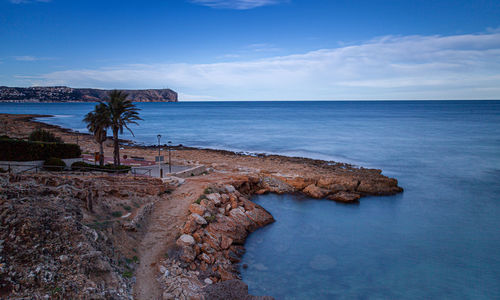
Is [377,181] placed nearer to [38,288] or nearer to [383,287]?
[383,287]

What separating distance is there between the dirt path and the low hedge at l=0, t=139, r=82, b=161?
37.1 feet

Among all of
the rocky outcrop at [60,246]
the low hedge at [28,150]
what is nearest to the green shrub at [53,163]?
the low hedge at [28,150]

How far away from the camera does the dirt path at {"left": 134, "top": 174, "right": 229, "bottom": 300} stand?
1252 centimetres

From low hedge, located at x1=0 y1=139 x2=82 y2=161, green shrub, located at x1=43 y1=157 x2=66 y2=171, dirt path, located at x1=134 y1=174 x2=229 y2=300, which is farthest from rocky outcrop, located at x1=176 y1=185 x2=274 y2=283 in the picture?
low hedge, located at x1=0 y1=139 x2=82 y2=161

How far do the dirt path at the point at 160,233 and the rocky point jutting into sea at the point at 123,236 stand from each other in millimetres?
44

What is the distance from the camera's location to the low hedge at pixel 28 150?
23.5 m

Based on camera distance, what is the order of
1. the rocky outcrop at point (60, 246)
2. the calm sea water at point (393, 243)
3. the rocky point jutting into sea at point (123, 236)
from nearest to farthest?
the rocky outcrop at point (60, 246)
the rocky point jutting into sea at point (123, 236)
the calm sea water at point (393, 243)

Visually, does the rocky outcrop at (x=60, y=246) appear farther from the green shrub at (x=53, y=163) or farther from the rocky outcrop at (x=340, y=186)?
the rocky outcrop at (x=340, y=186)

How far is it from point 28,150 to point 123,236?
15203 millimetres

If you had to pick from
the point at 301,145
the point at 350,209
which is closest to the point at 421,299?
the point at 350,209

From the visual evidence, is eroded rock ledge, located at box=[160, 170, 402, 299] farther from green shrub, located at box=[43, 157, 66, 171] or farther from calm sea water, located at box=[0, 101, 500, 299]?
green shrub, located at box=[43, 157, 66, 171]

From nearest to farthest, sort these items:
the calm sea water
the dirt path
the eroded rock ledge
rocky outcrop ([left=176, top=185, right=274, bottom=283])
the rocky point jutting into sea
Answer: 1. the rocky point jutting into sea
2. the dirt path
3. the eroded rock ledge
4. rocky outcrop ([left=176, top=185, right=274, bottom=283])
5. the calm sea water

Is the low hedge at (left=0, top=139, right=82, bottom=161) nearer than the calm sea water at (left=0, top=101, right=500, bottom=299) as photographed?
No

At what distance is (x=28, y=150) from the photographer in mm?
24141
